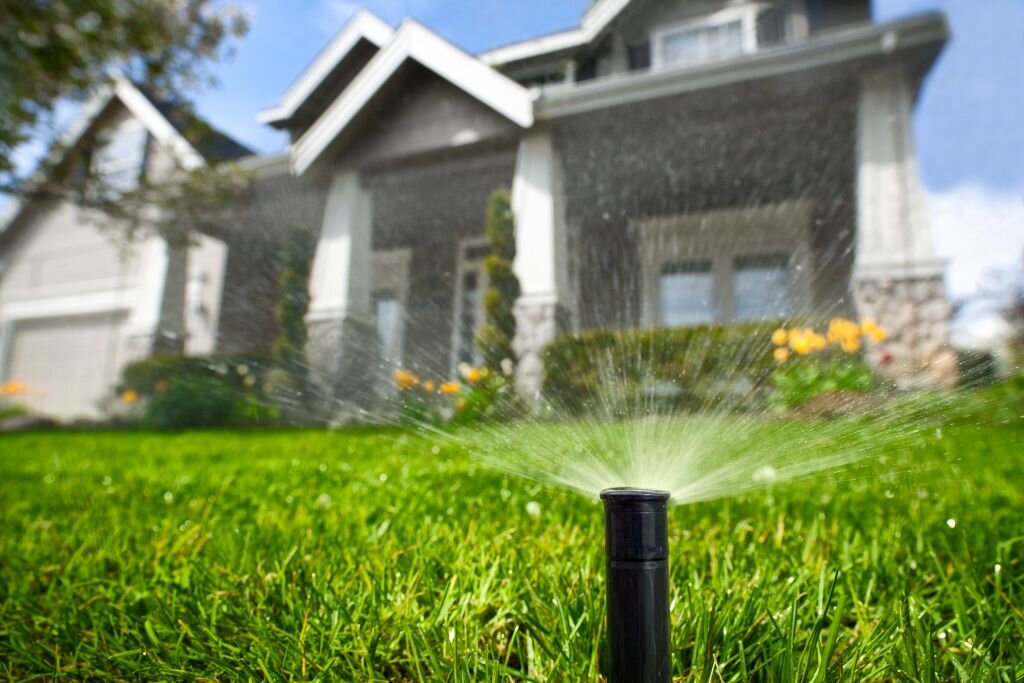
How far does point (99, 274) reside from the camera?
43.5 feet

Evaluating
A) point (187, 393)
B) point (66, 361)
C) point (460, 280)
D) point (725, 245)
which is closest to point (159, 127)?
point (187, 393)

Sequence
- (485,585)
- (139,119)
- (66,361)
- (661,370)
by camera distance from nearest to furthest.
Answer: (485,585), (661,370), (139,119), (66,361)

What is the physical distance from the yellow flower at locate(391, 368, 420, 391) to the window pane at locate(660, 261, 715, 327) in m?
0.65

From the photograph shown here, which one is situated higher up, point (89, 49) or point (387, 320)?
point (89, 49)

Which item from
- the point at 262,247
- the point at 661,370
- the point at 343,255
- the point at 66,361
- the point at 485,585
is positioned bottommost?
the point at 485,585

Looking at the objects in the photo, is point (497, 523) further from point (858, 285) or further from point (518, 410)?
point (858, 285)

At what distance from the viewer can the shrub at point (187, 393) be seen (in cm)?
506

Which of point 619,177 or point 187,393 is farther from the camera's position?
point 187,393

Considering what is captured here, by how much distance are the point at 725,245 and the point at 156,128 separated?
7538 millimetres

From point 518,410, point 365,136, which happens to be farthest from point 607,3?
point 518,410

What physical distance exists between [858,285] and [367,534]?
1.97 m

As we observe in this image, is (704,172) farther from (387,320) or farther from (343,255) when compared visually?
(343,255)

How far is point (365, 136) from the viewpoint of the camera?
2217 millimetres

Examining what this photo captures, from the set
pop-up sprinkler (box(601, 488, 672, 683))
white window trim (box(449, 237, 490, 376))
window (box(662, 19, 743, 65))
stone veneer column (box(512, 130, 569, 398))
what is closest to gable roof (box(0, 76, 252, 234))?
white window trim (box(449, 237, 490, 376))
